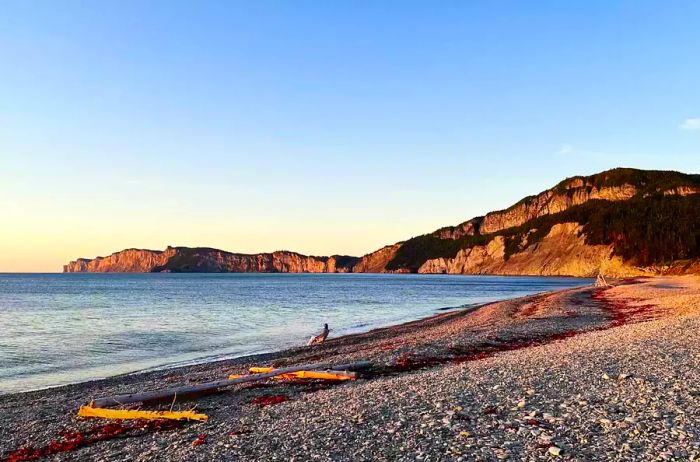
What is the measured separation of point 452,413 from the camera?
1384 cm

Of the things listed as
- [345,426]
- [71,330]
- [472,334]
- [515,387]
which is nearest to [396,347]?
[472,334]

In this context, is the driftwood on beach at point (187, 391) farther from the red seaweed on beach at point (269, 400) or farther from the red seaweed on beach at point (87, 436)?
the red seaweed on beach at point (269, 400)

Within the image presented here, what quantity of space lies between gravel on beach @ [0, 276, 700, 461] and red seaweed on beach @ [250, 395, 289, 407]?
17 centimetres

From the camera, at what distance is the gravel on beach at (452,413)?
11141 mm

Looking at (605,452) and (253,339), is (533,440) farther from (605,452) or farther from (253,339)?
(253,339)

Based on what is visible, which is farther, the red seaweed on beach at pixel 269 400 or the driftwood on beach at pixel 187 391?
the red seaweed on beach at pixel 269 400

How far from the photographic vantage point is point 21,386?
89.7ft

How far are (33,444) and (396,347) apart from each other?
69.3 feet

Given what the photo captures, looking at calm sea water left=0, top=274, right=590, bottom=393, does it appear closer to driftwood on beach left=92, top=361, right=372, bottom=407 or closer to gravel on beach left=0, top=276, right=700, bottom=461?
gravel on beach left=0, top=276, right=700, bottom=461

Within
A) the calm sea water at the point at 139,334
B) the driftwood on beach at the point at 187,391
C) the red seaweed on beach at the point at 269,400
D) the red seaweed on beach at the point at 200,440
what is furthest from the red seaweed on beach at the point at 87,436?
the calm sea water at the point at 139,334

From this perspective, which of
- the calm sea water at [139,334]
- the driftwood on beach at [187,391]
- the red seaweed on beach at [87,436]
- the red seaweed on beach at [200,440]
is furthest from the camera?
the calm sea water at [139,334]

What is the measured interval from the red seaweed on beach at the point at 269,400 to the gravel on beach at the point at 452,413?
17cm

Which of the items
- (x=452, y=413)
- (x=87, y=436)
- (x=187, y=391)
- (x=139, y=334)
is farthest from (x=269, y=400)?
(x=139, y=334)

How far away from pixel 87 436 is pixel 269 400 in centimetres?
572
